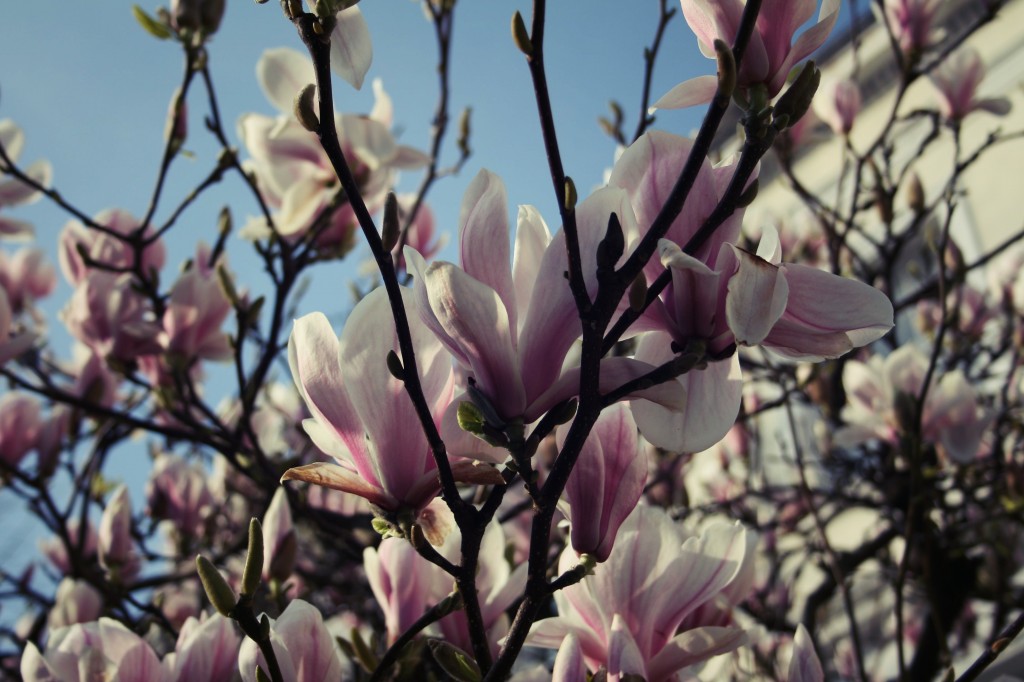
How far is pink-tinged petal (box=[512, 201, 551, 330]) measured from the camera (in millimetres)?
617

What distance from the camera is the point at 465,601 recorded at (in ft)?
2.04

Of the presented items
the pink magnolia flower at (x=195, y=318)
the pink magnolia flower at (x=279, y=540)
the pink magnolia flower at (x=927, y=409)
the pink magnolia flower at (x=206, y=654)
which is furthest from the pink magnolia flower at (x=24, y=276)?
the pink magnolia flower at (x=927, y=409)

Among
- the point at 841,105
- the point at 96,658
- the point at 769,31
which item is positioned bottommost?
the point at 96,658

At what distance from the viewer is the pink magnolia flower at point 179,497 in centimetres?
210

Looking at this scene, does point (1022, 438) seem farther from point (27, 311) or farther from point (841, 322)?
point (27, 311)

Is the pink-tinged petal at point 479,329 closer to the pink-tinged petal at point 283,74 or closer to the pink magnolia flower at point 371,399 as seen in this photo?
the pink magnolia flower at point 371,399

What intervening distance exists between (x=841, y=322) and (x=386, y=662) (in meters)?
0.44

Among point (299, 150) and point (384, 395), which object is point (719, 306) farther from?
point (299, 150)

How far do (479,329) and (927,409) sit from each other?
1.59 m

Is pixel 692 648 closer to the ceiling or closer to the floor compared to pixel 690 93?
closer to the floor

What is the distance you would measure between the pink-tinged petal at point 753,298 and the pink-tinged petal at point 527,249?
0.47ft

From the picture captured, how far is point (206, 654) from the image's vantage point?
2.55 feet

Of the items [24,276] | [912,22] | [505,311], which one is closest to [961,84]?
[912,22]

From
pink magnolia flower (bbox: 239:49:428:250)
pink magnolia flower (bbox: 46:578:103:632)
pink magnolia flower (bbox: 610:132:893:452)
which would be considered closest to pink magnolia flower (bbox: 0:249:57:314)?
pink magnolia flower (bbox: 239:49:428:250)
